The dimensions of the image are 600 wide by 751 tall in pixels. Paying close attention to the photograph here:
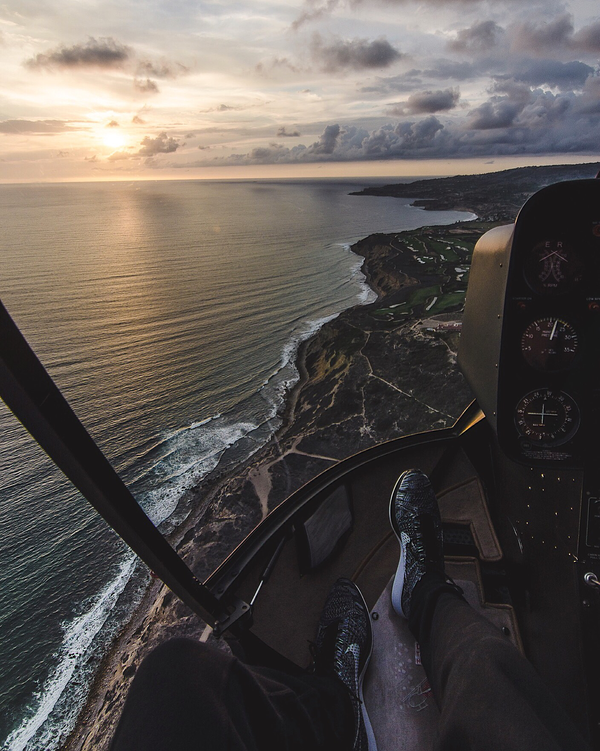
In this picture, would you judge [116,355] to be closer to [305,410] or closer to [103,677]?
[305,410]

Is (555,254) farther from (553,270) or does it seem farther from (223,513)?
(223,513)

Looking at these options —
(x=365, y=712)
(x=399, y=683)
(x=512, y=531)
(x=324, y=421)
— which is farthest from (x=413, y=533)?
(x=324, y=421)

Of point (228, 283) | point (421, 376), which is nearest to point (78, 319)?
point (228, 283)

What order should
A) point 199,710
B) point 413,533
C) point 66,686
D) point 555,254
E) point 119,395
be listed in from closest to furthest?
1. point 199,710
2. point 555,254
3. point 413,533
4. point 66,686
5. point 119,395

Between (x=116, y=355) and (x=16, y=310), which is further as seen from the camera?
(x=16, y=310)

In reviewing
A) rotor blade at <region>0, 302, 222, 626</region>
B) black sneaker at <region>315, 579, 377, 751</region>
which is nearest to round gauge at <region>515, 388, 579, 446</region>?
black sneaker at <region>315, 579, 377, 751</region>

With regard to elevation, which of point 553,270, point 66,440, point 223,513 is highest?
point 66,440

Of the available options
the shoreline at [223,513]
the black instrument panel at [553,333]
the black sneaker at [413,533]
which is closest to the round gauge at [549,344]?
the black instrument panel at [553,333]
